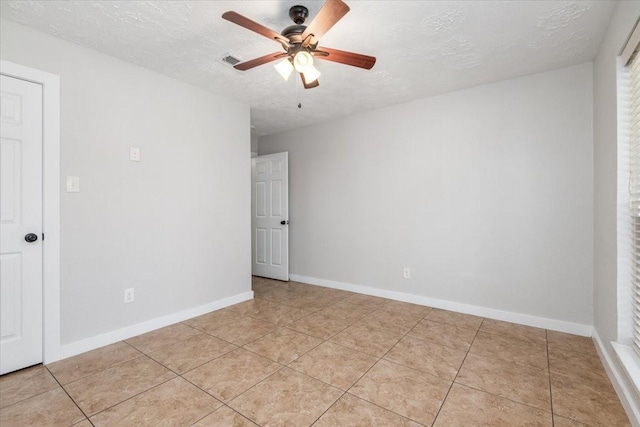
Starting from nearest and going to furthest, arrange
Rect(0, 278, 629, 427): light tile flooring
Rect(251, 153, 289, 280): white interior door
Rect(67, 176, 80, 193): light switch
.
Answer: Rect(0, 278, 629, 427): light tile flooring < Rect(67, 176, 80, 193): light switch < Rect(251, 153, 289, 280): white interior door

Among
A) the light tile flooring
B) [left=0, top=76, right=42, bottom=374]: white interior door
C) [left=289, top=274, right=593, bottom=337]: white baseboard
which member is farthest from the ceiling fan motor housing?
[left=289, top=274, right=593, bottom=337]: white baseboard

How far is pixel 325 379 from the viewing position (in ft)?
6.38

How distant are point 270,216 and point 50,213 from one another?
113 inches

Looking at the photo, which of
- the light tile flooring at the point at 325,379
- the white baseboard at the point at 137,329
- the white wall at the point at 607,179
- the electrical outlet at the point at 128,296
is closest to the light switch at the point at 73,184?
the electrical outlet at the point at 128,296

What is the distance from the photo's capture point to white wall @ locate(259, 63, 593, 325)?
2.65 metres

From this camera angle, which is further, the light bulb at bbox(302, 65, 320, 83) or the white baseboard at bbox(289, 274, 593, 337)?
the white baseboard at bbox(289, 274, 593, 337)

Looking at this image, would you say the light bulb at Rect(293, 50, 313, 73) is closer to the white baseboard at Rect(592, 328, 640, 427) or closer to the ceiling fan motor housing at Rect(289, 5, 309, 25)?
the ceiling fan motor housing at Rect(289, 5, 309, 25)

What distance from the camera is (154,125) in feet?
9.09

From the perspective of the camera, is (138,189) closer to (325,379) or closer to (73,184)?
(73,184)

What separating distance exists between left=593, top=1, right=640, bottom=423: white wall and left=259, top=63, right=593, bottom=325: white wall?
0.62 feet

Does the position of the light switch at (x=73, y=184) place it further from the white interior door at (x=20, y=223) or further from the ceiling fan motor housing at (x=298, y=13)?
the ceiling fan motor housing at (x=298, y=13)

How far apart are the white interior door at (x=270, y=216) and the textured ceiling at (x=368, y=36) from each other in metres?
1.70

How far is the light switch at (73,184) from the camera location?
2.27 metres

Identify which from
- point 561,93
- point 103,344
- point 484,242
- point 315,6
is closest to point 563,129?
point 561,93
